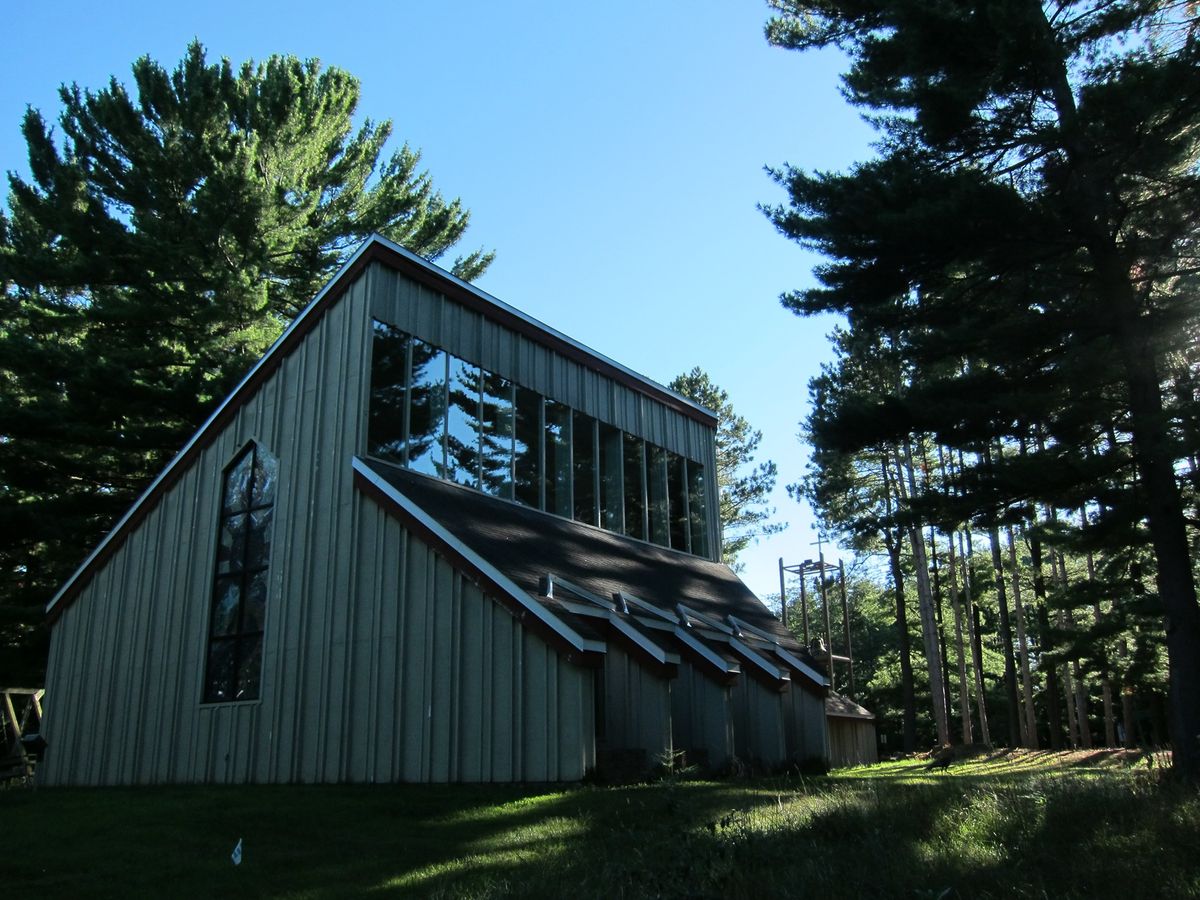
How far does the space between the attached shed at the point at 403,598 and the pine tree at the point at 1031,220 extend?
5.35 metres

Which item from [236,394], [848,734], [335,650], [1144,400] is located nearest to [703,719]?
[335,650]

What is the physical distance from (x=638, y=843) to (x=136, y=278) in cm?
2408

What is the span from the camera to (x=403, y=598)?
13773mm

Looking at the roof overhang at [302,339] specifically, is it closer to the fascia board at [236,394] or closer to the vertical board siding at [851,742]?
the fascia board at [236,394]

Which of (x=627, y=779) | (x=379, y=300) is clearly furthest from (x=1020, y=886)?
(x=379, y=300)

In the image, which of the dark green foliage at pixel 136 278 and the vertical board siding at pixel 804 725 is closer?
the vertical board siding at pixel 804 725

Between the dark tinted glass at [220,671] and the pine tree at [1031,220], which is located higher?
the pine tree at [1031,220]

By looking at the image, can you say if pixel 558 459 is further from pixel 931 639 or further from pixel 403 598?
pixel 931 639

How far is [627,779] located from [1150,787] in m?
5.75

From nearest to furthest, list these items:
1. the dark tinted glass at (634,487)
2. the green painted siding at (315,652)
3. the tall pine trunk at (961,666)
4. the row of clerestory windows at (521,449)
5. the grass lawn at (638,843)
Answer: the grass lawn at (638,843) → the green painted siding at (315,652) → the row of clerestory windows at (521,449) → the dark tinted glass at (634,487) → the tall pine trunk at (961,666)

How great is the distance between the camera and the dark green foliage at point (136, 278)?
2428 cm

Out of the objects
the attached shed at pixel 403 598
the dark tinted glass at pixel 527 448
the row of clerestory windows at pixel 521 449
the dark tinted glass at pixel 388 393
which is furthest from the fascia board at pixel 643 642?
the dark tinted glass at pixel 527 448

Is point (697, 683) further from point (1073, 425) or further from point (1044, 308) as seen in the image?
point (1044, 308)

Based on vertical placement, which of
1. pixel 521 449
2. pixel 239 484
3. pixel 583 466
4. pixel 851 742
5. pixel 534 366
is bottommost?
pixel 851 742
